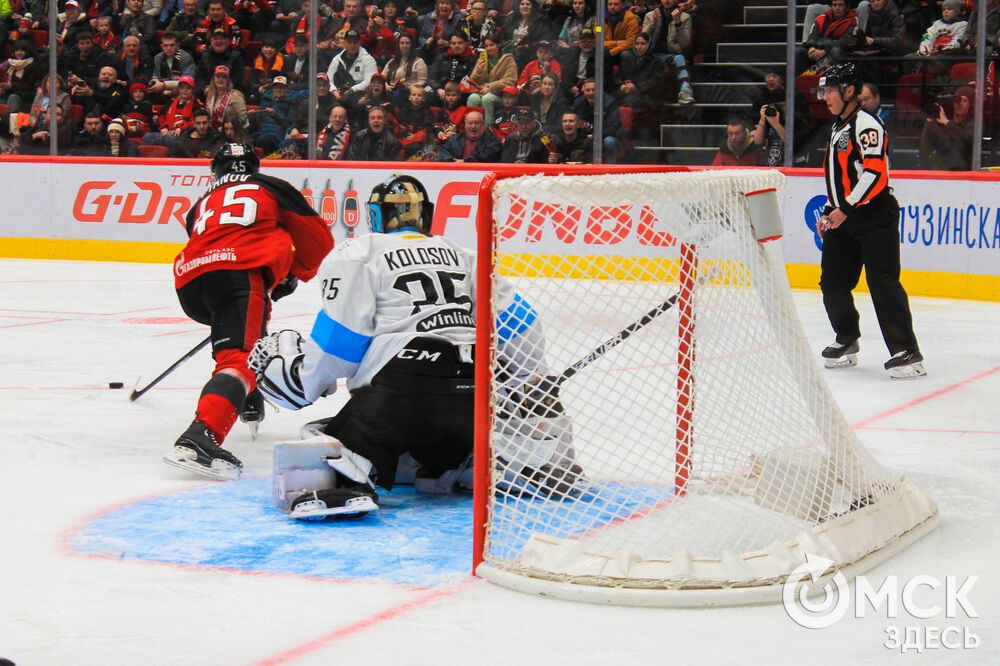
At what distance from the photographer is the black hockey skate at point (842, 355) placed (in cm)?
630

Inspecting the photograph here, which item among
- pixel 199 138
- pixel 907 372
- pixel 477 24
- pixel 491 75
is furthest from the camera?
pixel 199 138

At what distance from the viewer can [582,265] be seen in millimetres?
2992

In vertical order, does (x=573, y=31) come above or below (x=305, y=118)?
above

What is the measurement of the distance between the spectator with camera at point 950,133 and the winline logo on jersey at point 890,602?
259 inches

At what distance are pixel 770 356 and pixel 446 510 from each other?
103cm

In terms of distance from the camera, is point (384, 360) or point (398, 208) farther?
point (398, 208)

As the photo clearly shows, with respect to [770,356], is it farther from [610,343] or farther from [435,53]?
[435,53]

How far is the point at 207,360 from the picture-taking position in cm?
648

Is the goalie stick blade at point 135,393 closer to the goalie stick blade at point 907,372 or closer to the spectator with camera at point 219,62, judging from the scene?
the goalie stick blade at point 907,372

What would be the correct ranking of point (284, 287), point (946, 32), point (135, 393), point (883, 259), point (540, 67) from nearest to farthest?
1. point (284, 287)
2. point (135, 393)
3. point (883, 259)
4. point (946, 32)
5. point (540, 67)

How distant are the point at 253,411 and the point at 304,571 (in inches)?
68.3

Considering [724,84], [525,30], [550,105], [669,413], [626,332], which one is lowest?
[669,413]

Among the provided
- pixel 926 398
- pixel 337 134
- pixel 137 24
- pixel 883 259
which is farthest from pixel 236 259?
pixel 137 24

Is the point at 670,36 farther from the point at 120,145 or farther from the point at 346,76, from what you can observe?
the point at 120,145
